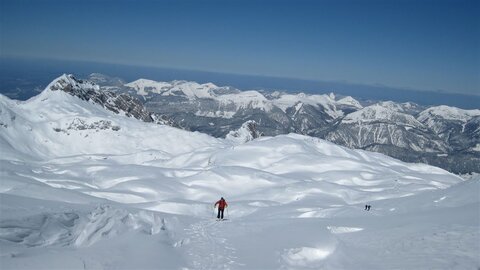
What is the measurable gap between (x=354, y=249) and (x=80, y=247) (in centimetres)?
1147

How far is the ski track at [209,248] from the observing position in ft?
49.7

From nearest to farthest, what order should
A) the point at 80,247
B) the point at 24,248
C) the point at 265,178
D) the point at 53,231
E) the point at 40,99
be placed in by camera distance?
the point at 24,248 < the point at 80,247 < the point at 53,231 < the point at 265,178 < the point at 40,99

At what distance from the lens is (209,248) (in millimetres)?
17453

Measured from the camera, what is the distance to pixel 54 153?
15375 cm

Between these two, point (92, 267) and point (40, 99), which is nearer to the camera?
point (92, 267)

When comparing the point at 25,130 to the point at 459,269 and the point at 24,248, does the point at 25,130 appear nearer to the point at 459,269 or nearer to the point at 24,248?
the point at 24,248

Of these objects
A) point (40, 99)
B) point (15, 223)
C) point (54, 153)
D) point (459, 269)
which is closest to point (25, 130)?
point (54, 153)

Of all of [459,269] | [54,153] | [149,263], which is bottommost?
[54,153]

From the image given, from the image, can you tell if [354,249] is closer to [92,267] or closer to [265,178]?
[92,267]

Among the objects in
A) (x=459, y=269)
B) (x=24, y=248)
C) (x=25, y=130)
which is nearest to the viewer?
(x=459, y=269)

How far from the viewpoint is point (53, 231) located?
15922 millimetres

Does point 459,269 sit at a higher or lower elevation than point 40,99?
higher

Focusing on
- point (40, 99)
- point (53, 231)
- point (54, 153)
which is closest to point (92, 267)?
point (53, 231)

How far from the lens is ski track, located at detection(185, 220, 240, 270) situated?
1516cm
